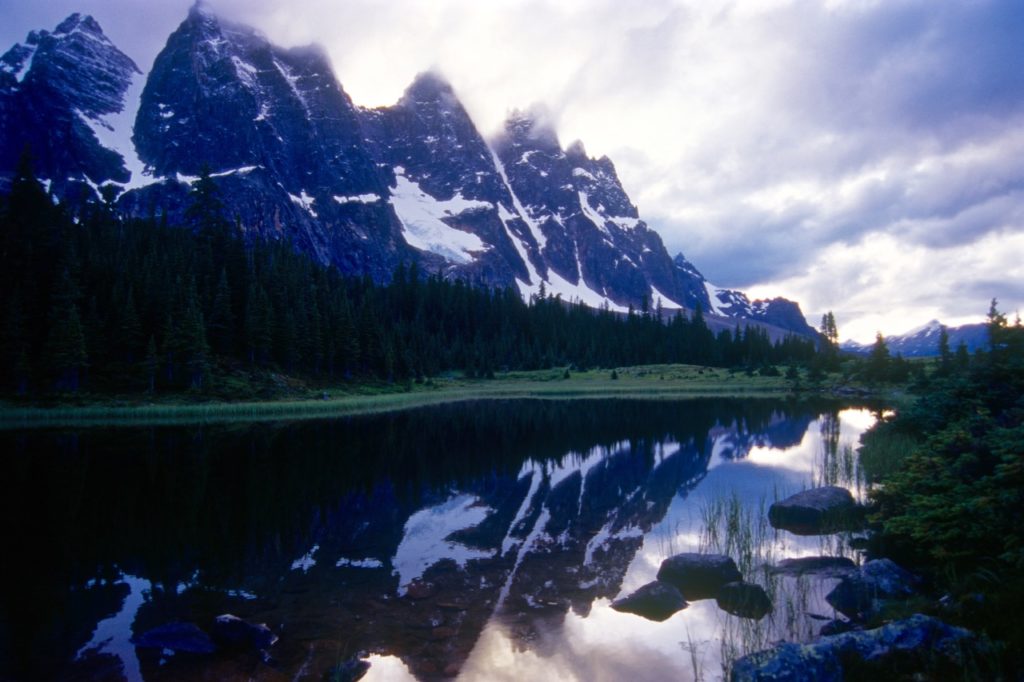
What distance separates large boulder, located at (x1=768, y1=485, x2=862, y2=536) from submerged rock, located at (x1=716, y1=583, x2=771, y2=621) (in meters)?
5.35

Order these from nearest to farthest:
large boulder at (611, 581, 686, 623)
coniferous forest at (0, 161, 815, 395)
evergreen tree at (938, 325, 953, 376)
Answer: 1. large boulder at (611, 581, 686, 623)
2. evergreen tree at (938, 325, 953, 376)
3. coniferous forest at (0, 161, 815, 395)

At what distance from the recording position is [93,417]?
47438 mm

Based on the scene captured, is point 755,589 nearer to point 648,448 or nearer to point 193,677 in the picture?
point 193,677

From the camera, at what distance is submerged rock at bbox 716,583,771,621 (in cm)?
1128

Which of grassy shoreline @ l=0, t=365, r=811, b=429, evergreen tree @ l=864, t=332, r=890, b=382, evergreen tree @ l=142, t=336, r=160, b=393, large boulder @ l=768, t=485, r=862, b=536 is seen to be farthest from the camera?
evergreen tree @ l=864, t=332, r=890, b=382

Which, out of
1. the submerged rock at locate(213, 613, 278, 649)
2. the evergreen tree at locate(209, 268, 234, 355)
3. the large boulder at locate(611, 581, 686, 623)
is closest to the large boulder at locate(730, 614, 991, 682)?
the large boulder at locate(611, 581, 686, 623)

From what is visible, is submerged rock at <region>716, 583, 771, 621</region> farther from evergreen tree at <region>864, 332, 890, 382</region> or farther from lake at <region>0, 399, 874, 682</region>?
evergreen tree at <region>864, 332, 890, 382</region>

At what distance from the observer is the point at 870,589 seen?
11180mm

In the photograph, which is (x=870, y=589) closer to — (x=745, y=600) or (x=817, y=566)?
(x=745, y=600)

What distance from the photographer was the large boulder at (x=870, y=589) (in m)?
10.9

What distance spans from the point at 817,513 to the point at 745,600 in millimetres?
6632

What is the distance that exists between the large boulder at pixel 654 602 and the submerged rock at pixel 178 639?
7.36 m

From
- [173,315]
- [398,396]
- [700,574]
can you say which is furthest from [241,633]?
[398,396]

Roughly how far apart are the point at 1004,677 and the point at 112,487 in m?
25.3
